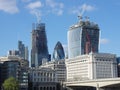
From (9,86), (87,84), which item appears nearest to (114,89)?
(87,84)

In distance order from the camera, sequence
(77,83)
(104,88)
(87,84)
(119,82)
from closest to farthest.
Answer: (119,82)
(104,88)
(87,84)
(77,83)

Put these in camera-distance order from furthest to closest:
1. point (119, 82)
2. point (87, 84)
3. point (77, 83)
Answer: point (77, 83) → point (87, 84) → point (119, 82)

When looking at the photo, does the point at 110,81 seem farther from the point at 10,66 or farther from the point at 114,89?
the point at 10,66

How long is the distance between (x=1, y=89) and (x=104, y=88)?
58.0 meters

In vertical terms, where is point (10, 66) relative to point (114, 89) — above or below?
above

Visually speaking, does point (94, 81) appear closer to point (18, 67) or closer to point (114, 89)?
point (114, 89)

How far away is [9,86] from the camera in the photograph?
17138cm

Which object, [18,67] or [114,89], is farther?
[18,67]

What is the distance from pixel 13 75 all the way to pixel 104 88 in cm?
5537

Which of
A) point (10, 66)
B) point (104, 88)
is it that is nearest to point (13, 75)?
point (10, 66)

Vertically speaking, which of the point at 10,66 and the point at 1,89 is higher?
the point at 10,66

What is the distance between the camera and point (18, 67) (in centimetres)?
19950

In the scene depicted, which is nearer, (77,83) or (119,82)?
(119,82)

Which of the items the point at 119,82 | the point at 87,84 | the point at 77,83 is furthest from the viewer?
the point at 77,83
